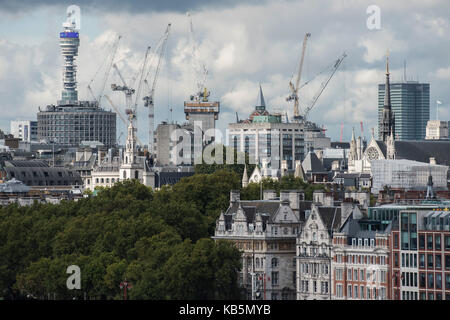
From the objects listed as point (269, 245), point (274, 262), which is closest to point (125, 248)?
point (269, 245)

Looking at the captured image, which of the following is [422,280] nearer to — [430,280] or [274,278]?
[430,280]

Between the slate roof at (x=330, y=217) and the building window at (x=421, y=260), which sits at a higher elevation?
the slate roof at (x=330, y=217)

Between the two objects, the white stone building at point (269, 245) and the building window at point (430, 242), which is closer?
the building window at point (430, 242)

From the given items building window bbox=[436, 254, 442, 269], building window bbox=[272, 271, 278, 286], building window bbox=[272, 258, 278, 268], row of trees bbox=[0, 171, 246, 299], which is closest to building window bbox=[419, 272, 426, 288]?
building window bbox=[436, 254, 442, 269]

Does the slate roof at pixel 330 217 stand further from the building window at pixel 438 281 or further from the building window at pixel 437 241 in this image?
the building window at pixel 438 281

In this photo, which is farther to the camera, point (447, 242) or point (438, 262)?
point (438, 262)

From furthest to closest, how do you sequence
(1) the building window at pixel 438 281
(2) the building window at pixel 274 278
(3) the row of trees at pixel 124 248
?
(2) the building window at pixel 274 278 → (3) the row of trees at pixel 124 248 → (1) the building window at pixel 438 281

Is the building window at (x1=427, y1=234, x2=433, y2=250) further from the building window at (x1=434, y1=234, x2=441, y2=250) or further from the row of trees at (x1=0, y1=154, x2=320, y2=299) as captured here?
the row of trees at (x1=0, y1=154, x2=320, y2=299)

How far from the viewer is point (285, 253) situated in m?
134

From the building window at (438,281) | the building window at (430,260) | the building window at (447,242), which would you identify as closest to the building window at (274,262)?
the building window at (430,260)

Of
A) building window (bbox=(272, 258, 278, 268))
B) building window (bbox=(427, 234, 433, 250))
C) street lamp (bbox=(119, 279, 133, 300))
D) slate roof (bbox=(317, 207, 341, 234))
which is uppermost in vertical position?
slate roof (bbox=(317, 207, 341, 234))
